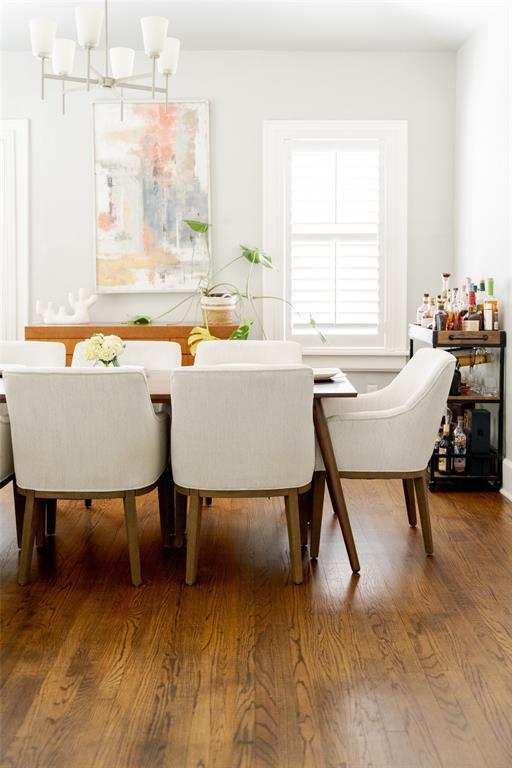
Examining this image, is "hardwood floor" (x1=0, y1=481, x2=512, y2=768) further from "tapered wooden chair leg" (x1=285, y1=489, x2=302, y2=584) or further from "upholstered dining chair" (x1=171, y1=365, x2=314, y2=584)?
"upholstered dining chair" (x1=171, y1=365, x2=314, y2=584)

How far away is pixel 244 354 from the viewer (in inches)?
177

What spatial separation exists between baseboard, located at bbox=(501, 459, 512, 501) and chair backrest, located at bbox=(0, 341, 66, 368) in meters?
2.53

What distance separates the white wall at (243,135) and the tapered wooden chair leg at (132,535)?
279 cm

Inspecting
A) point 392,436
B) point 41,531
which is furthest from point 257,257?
point 41,531

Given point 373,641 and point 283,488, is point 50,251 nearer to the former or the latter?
point 283,488

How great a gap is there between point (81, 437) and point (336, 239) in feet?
10.4

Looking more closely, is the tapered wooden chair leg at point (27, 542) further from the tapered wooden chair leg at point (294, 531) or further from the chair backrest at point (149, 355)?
the chair backrest at point (149, 355)

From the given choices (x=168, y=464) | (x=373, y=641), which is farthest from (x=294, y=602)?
(x=168, y=464)

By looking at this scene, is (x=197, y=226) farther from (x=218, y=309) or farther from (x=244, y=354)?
(x=244, y=354)

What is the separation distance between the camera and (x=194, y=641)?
2639mm

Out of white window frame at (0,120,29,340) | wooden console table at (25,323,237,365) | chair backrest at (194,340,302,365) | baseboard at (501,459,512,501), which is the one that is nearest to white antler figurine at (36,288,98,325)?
wooden console table at (25,323,237,365)

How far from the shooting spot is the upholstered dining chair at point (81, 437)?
9.73 ft

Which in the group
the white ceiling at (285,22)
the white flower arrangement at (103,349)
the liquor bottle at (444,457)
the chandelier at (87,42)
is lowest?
the liquor bottle at (444,457)

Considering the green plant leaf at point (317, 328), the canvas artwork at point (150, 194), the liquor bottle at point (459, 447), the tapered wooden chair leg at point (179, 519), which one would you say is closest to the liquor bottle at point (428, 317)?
the liquor bottle at point (459, 447)
